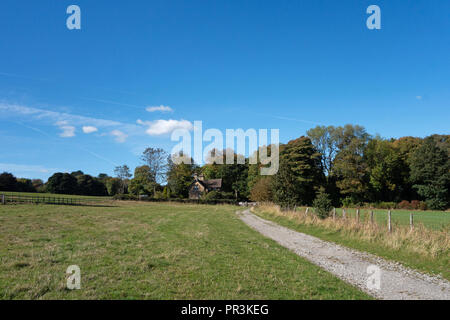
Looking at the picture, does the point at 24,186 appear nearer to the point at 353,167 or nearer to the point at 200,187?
the point at 200,187

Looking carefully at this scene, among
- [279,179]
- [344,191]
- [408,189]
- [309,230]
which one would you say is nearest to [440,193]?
[408,189]

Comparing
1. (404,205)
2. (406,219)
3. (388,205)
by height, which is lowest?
(388,205)

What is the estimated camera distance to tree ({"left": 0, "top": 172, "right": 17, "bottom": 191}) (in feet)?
243

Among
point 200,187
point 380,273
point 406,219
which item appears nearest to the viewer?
point 380,273

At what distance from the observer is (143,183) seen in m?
74.2

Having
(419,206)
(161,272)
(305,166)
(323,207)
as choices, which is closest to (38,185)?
(305,166)

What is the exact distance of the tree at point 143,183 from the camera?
72.9 metres

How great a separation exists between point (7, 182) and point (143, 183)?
37.6 meters

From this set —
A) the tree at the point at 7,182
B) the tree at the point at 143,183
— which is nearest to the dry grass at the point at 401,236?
the tree at the point at 143,183

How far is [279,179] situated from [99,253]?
23.3 m

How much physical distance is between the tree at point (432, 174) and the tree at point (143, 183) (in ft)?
193

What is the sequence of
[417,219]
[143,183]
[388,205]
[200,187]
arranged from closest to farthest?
1. [417,219]
2. [388,205]
3. [143,183]
4. [200,187]

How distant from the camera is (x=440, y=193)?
45.9 m

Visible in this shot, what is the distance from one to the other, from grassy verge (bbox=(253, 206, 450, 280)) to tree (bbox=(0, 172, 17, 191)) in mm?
86587
